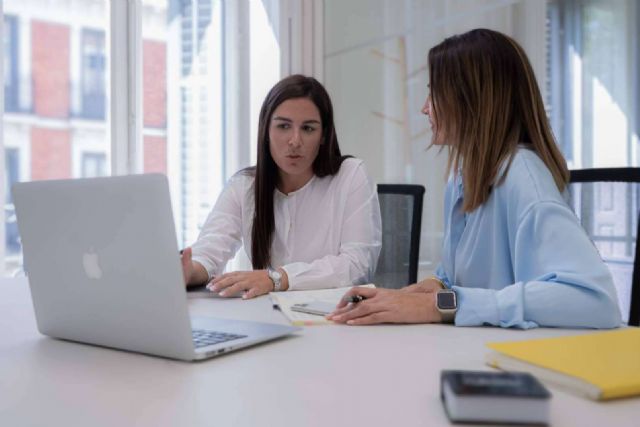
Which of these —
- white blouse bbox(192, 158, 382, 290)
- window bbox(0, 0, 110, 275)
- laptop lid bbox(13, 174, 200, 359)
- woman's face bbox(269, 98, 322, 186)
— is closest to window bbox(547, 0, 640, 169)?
white blouse bbox(192, 158, 382, 290)

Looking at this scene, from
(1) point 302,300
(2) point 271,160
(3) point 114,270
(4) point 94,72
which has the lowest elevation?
(1) point 302,300

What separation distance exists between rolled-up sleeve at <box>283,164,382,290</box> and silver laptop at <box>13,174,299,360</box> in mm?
619

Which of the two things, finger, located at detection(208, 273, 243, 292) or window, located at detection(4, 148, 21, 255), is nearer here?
finger, located at detection(208, 273, 243, 292)

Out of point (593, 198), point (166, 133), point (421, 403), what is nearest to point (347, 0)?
point (166, 133)

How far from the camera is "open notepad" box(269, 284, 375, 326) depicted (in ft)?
3.88

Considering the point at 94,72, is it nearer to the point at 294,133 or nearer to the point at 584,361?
the point at 294,133

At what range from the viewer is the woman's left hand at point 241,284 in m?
1.52

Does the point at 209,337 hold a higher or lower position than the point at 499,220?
lower

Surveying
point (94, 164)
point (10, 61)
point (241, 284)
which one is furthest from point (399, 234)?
point (94, 164)

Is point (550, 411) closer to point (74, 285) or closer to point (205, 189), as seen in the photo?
point (74, 285)

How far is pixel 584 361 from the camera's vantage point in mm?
776

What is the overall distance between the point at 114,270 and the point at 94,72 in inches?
128

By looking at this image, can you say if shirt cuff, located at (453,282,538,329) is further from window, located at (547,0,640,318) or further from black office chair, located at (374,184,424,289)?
window, located at (547,0,640,318)

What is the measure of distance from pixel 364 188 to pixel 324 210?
0.53 ft
